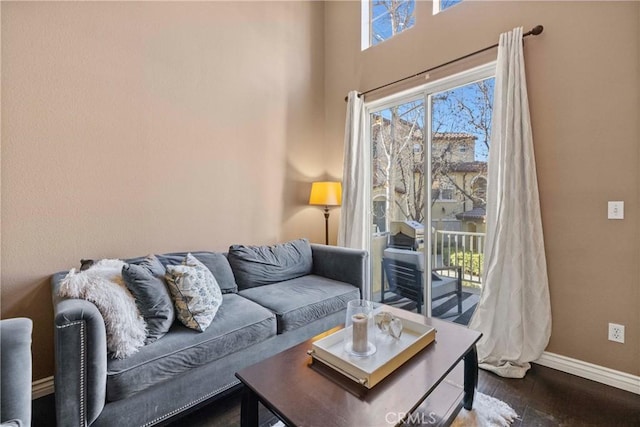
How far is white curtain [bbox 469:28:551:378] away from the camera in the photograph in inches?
79.0

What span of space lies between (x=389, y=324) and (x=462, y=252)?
1578 millimetres

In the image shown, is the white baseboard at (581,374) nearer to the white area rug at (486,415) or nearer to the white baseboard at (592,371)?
the white baseboard at (592,371)

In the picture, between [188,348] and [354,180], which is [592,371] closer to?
[354,180]

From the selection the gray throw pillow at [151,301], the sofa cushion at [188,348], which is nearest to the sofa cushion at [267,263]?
the sofa cushion at [188,348]

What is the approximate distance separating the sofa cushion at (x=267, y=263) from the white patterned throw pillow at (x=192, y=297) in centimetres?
56

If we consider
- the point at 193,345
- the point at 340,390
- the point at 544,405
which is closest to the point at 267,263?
the point at 193,345

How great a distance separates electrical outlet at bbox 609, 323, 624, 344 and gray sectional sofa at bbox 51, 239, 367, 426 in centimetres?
163

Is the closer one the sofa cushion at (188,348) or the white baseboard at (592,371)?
the sofa cushion at (188,348)

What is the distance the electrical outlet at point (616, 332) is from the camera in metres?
1.83

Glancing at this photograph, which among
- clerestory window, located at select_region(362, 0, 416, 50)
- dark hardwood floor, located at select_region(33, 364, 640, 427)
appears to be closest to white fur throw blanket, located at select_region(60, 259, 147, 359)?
dark hardwood floor, located at select_region(33, 364, 640, 427)

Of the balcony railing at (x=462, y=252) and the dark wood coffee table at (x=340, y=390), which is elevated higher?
the balcony railing at (x=462, y=252)

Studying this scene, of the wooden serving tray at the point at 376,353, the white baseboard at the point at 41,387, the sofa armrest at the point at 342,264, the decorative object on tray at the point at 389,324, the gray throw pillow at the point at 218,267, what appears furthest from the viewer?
the sofa armrest at the point at 342,264

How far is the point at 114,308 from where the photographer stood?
1373 millimetres

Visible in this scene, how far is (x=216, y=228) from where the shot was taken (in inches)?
104
